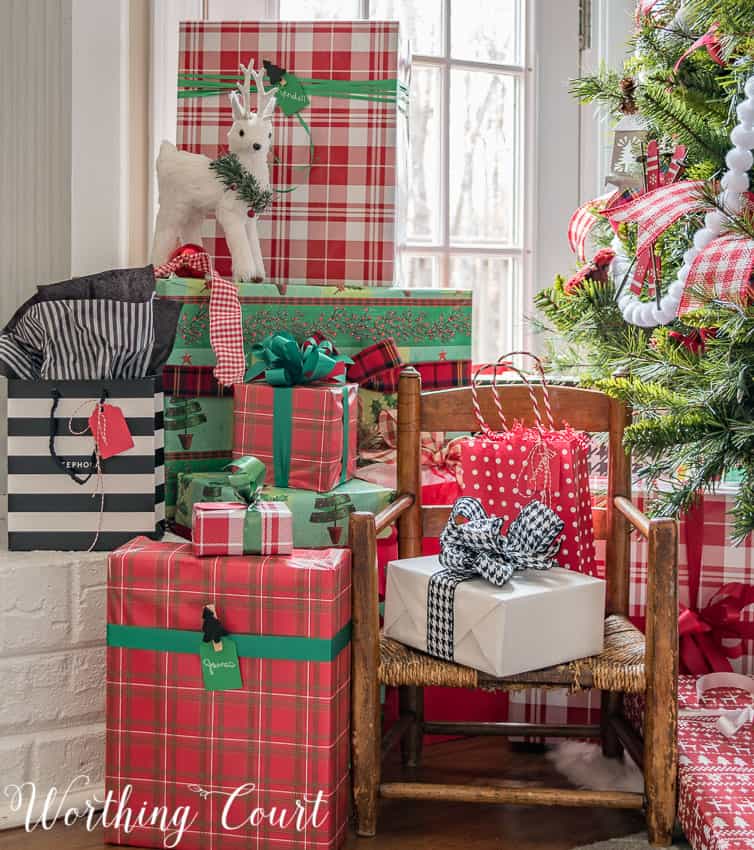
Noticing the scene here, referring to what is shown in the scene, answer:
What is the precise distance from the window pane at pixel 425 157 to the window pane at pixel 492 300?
4.6 inches

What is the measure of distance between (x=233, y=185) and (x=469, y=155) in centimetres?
79

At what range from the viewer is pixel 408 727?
5.59 ft

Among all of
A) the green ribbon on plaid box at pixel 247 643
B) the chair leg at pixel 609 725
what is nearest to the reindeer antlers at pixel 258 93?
the green ribbon on plaid box at pixel 247 643

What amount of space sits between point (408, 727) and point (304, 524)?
42 cm

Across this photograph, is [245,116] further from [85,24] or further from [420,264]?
[420,264]

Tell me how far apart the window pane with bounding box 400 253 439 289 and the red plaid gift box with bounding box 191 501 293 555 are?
40.5 inches

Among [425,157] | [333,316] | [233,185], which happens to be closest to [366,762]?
[333,316]

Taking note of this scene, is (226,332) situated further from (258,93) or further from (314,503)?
(258,93)

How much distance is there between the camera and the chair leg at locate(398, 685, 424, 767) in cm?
171

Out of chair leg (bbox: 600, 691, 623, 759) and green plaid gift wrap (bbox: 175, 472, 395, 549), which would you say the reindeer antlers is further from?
chair leg (bbox: 600, 691, 623, 759)

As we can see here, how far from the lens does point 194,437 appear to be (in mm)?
1727

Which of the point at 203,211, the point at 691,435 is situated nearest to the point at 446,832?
the point at 691,435

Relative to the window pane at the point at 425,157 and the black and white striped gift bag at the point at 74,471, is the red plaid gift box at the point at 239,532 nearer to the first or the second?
the black and white striped gift bag at the point at 74,471

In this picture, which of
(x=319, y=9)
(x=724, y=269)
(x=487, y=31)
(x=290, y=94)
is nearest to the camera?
(x=724, y=269)
